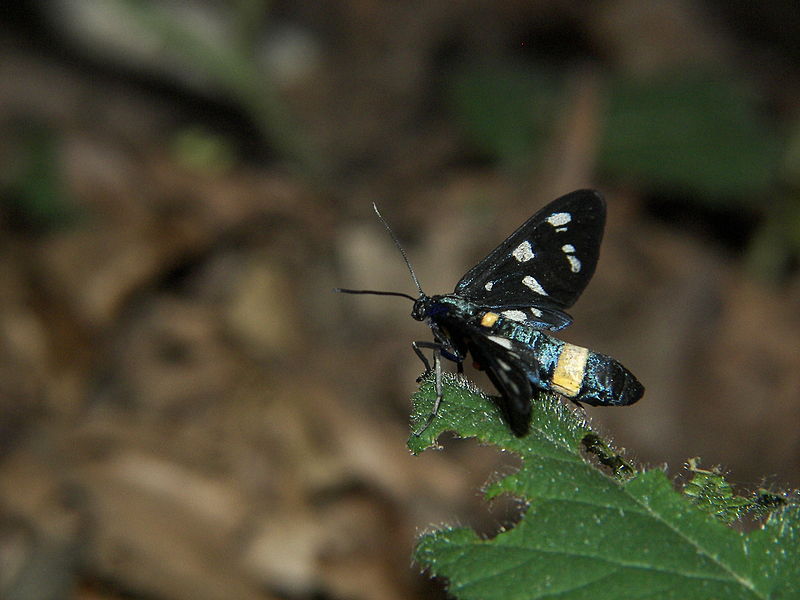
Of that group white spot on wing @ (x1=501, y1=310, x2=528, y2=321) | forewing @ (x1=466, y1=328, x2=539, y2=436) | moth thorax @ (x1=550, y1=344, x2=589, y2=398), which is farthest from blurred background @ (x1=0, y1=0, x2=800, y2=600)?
forewing @ (x1=466, y1=328, x2=539, y2=436)

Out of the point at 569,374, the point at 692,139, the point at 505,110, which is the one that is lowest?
the point at 569,374

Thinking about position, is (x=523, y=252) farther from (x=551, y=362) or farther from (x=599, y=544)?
(x=599, y=544)

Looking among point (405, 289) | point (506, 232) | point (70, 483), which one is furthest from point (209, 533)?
point (506, 232)

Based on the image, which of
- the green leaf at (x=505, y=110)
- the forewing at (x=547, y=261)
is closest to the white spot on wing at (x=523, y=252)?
the forewing at (x=547, y=261)

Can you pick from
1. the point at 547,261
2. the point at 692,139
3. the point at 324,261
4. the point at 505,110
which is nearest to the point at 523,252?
the point at 547,261

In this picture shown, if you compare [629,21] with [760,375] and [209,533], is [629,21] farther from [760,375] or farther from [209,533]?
[209,533]

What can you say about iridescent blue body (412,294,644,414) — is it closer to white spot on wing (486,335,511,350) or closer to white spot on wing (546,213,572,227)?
white spot on wing (486,335,511,350)

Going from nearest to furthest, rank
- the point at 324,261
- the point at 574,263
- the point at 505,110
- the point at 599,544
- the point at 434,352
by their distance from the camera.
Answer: the point at 599,544 < the point at 434,352 < the point at 574,263 < the point at 324,261 < the point at 505,110
